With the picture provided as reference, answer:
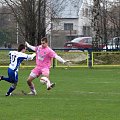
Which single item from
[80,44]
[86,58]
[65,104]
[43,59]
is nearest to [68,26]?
[80,44]

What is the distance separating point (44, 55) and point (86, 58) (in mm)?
17043

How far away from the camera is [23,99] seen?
14688 mm

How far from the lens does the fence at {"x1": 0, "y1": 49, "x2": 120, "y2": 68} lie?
3266 cm

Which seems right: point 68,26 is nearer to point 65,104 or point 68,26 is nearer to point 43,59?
point 43,59

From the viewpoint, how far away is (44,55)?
16.1 metres

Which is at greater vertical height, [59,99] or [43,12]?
[43,12]

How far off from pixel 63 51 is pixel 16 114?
2330 cm

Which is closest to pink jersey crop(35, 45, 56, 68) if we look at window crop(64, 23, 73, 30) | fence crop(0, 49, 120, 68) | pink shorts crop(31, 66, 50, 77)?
pink shorts crop(31, 66, 50, 77)

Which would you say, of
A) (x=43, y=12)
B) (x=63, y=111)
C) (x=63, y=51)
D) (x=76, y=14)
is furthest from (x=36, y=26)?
(x=76, y=14)

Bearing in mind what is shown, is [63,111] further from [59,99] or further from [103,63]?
[103,63]

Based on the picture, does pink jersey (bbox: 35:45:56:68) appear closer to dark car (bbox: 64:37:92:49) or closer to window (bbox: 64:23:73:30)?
dark car (bbox: 64:37:92:49)

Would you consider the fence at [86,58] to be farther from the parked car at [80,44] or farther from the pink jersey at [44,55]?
the pink jersey at [44,55]

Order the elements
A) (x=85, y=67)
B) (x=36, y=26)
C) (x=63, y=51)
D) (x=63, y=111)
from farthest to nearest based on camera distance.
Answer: (x=36, y=26) < (x=63, y=51) < (x=85, y=67) < (x=63, y=111)

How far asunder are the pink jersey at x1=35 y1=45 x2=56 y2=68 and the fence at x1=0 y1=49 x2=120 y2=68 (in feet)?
52.9
